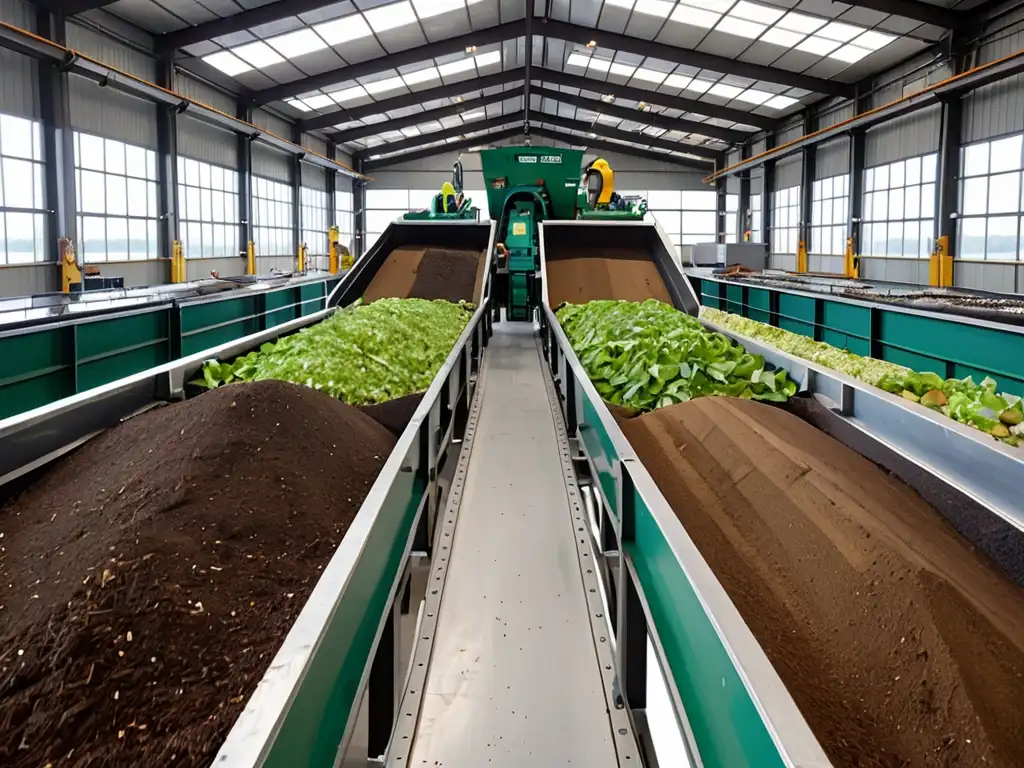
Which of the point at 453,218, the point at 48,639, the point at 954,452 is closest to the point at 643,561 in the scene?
the point at 954,452

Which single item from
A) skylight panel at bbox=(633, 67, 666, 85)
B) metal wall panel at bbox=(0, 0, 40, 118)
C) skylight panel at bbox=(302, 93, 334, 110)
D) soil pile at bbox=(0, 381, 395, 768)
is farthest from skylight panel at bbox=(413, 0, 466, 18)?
soil pile at bbox=(0, 381, 395, 768)

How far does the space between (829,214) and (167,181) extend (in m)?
14.9

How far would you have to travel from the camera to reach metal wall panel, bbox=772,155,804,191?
20656 millimetres

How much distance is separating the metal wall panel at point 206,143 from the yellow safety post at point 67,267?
477 cm

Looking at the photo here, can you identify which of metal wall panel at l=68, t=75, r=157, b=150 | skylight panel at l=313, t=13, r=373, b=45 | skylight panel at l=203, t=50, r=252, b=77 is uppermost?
skylight panel at l=313, t=13, r=373, b=45

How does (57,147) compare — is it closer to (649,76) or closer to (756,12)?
(756,12)

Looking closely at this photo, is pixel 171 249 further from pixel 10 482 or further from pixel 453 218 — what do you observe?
pixel 10 482

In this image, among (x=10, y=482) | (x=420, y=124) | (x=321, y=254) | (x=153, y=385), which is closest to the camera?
(x=10, y=482)

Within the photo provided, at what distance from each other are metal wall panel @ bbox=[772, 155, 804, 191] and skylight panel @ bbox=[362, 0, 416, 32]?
1123 cm

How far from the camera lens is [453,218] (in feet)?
34.7

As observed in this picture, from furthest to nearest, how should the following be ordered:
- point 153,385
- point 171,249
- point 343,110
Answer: point 343,110
point 171,249
point 153,385

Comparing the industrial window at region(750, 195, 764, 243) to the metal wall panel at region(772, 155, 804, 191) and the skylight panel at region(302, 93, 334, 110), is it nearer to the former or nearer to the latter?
the metal wall panel at region(772, 155, 804, 191)

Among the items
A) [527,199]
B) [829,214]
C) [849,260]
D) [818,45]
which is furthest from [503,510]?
[829,214]

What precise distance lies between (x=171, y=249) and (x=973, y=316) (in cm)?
1354
